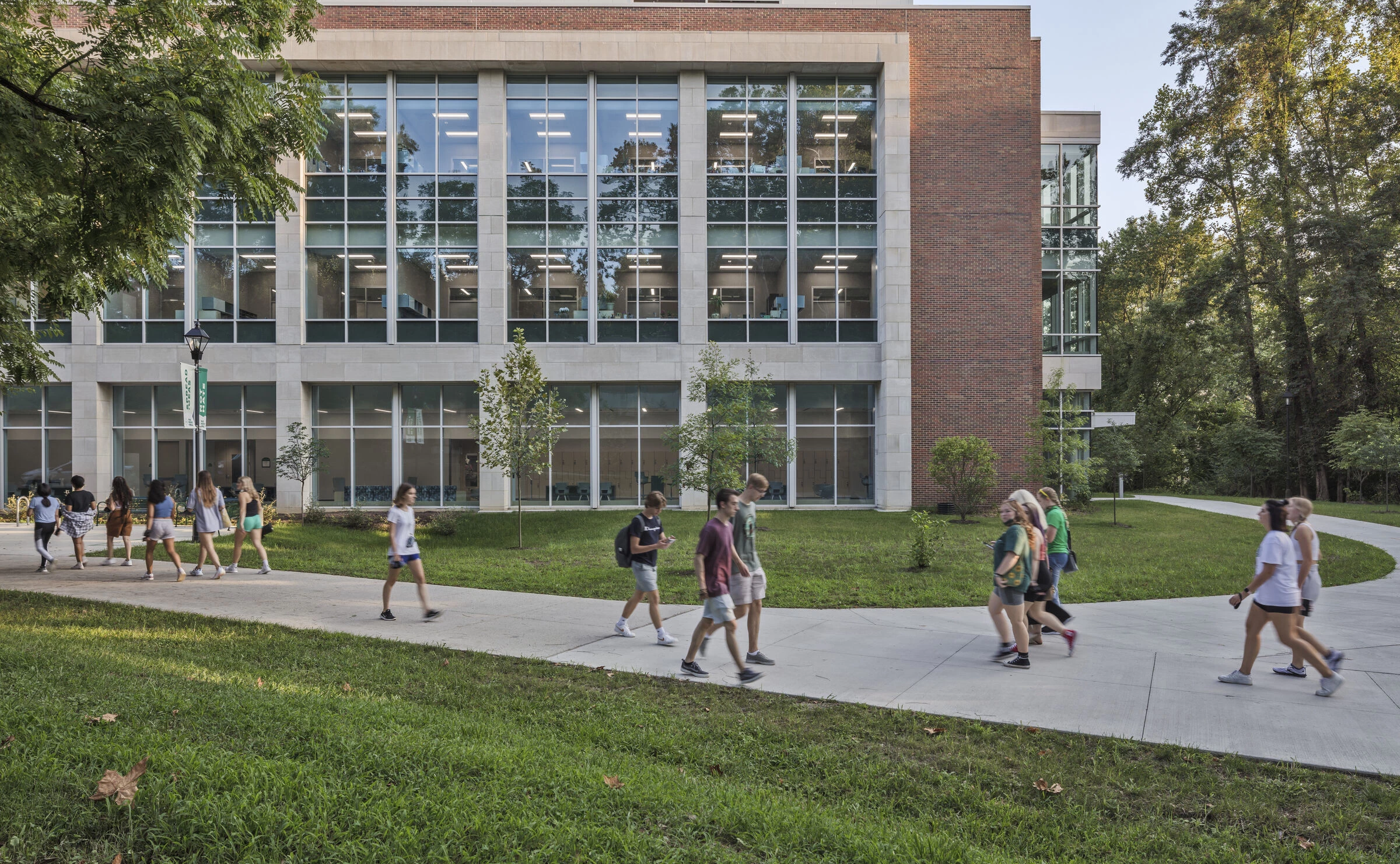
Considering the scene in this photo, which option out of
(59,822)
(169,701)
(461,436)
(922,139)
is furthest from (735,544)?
(922,139)

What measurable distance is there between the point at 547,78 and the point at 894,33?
38.6 feet

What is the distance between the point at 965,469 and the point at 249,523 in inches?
767

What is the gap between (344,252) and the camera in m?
26.2

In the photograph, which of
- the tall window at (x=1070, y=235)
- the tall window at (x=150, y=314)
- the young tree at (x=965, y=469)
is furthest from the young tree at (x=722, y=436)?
the tall window at (x=150, y=314)

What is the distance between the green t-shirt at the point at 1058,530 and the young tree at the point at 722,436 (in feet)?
30.8

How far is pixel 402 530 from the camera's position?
9898 mm

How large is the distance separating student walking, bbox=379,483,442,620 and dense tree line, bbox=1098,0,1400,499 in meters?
35.2

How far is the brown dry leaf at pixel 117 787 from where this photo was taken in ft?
12.6

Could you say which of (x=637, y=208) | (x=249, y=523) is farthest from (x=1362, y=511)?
(x=249, y=523)

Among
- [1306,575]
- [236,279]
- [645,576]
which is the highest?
[236,279]

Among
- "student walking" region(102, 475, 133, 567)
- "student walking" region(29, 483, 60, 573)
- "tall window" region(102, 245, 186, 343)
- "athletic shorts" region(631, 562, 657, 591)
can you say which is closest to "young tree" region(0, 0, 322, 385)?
"athletic shorts" region(631, 562, 657, 591)

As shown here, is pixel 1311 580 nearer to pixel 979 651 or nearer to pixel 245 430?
pixel 979 651

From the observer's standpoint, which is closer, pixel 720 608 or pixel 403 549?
pixel 720 608

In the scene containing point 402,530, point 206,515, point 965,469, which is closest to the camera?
point 402,530
